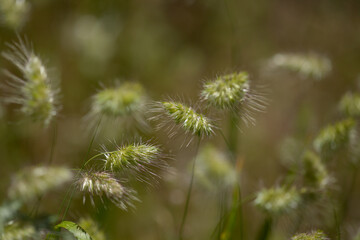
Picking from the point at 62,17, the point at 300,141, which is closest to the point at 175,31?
the point at 62,17

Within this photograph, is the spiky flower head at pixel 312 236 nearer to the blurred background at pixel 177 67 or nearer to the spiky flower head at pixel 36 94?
the blurred background at pixel 177 67

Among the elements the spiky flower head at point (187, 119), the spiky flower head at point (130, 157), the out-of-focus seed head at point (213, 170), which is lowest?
the spiky flower head at point (130, 157)

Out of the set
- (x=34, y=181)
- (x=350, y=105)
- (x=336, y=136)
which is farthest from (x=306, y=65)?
(x=34, y=181)

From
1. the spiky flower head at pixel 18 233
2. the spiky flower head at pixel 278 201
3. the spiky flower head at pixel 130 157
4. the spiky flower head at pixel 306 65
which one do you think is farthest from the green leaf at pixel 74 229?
→ the spiky flower head at pixel 306 65

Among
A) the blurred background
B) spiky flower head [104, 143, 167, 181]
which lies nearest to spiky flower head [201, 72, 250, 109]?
spiky flower head [104, 143, 167, 181]

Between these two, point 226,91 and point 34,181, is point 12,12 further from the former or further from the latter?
point 226,91

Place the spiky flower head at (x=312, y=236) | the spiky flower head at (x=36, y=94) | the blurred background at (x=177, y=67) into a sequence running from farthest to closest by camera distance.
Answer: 1. the blurred background at (x=177, y=67)
2. the spiky flower head at (x=36, y=94)
3. the spiky flower head at (x=312, y=236)

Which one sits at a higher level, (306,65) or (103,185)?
(306,65)

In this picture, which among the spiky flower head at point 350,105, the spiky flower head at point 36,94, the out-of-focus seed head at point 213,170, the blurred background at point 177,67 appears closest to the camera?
the spiky flower head at point 36,94
